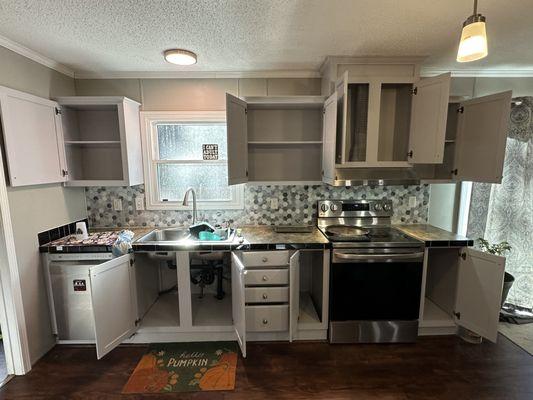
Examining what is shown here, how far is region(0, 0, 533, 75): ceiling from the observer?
1499 millimetres

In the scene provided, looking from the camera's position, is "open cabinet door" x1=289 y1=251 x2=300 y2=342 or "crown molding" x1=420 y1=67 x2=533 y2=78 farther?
"crown molding" x1=420 y1=67 x2=533 y2=78

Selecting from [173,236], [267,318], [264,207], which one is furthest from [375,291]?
[173,236]

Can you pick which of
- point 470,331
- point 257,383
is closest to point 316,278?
point 257,383

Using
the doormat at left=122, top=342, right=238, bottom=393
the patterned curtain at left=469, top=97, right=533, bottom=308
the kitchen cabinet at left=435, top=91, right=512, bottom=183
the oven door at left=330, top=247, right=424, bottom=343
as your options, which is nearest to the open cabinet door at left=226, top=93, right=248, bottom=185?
the oven door at left=330, top=247, right=424, bottom=343

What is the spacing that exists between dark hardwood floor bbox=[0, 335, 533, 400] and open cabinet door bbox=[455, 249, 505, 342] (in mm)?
262

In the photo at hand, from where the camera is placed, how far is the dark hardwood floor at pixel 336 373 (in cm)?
179

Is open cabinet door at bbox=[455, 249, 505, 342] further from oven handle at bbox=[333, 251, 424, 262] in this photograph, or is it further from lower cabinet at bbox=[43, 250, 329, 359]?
lower cabinet at bbox=[43, 250, 329, 359]

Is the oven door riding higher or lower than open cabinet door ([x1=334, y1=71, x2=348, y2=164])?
lower

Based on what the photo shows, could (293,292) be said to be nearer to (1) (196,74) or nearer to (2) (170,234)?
(2) (170,234)

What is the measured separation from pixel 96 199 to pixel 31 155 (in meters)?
0.77

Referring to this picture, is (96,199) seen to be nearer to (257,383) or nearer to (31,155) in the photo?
(31,155)

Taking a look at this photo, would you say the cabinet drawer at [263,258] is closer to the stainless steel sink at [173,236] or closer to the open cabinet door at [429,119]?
the stainless steel sink at [173,236]

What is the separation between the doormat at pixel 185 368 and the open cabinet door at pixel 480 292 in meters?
1.95

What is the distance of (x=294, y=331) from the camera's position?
86.4 inches
